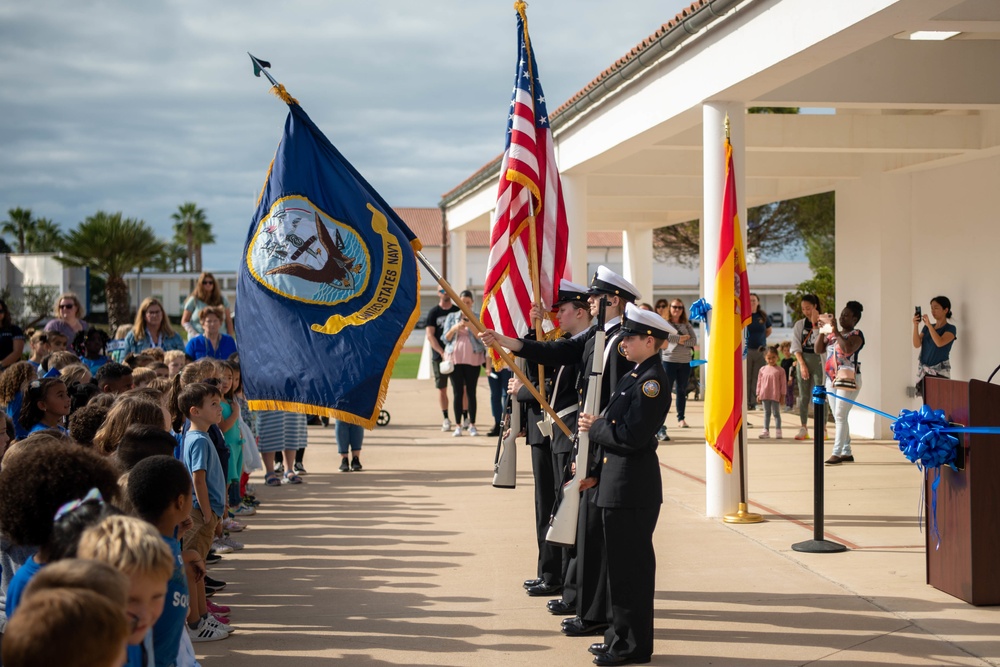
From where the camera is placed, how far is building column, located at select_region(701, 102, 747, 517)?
28.9 ft

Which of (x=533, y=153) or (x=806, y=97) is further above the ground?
(x=806, y=97)

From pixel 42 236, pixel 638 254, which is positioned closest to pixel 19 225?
pixel 42 236

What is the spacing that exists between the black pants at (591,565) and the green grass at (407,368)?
21.8m

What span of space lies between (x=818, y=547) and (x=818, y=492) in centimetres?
42

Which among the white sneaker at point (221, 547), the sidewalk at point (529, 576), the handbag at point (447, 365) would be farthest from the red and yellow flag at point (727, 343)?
the handbag at point (447, 365)

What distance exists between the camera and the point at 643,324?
17.5ft

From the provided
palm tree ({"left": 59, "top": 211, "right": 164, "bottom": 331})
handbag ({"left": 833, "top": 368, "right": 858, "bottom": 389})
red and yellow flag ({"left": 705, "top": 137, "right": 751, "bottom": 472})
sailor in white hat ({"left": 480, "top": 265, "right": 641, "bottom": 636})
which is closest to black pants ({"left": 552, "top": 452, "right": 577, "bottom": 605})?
sailor in white hat ({"left": 480, "top": 265, "right": 641, "bottom": 636})

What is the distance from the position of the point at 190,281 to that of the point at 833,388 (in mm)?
59107

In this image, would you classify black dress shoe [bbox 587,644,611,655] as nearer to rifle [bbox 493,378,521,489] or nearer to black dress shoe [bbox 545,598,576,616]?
black dress shoe [bbox 545,598,576,616]

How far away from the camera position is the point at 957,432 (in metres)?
6.02

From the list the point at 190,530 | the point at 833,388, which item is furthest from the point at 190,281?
the point at 190,530

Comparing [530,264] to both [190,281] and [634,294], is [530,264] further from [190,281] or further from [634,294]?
[190,281]

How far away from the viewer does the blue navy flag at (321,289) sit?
618 cm

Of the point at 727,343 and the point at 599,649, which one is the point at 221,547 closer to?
the point at 599,649
